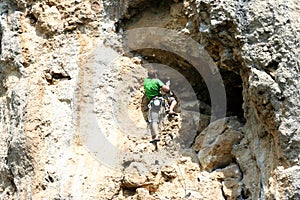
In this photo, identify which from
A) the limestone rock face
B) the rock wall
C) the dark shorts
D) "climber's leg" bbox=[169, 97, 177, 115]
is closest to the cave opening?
the rock wall

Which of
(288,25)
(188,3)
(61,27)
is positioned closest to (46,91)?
(61,27)

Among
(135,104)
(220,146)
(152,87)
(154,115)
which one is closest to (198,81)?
(152,87)

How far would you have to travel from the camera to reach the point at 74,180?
385 inches

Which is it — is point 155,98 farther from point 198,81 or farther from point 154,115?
point 198,81

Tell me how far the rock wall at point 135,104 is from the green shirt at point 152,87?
364 millimetres

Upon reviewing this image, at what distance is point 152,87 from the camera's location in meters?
10.5

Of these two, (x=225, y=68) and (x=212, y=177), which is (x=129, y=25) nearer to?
(x=225, y=68)

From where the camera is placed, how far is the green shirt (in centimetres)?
1050

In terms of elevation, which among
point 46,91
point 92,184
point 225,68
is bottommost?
point 92,184

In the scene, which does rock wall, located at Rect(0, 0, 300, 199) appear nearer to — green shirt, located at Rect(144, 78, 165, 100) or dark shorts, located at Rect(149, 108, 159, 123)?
dark shorts, located at Rect(149, 108, 159, 123)

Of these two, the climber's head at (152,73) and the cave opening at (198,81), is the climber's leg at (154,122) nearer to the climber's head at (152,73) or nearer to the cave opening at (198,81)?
the cave opening at (198,81)

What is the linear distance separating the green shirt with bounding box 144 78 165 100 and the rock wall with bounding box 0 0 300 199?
36 cm

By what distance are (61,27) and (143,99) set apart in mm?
1870

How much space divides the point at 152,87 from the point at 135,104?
0.52 meters
